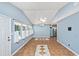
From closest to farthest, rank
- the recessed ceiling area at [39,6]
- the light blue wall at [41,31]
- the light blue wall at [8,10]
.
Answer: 1. the light blue wall at [8,10]
2. the recessed ceiling area at [39,6]
3. the light blue wall at [41,31]

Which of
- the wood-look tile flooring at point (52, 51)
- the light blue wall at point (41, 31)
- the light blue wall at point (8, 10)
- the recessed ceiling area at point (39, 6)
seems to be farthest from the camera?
the light blue wall at point (41, 31)

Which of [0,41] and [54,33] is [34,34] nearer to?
[54,33]

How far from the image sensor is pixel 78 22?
563cm

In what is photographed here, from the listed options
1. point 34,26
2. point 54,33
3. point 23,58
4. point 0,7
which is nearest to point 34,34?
point 34,26

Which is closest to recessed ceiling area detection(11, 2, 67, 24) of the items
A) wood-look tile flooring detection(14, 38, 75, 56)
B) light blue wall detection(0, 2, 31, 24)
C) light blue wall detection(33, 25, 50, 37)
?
light blue wall detection(0, 2, 31, 24)

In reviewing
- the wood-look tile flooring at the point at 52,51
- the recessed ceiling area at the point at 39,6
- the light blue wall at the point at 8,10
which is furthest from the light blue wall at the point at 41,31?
the light blue wall at the point at 8,10

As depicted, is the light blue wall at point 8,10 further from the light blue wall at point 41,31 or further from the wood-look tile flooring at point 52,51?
the light blue wall at point 41,31

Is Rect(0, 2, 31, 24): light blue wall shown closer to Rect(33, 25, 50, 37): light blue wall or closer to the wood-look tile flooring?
the wood-look tile flooring

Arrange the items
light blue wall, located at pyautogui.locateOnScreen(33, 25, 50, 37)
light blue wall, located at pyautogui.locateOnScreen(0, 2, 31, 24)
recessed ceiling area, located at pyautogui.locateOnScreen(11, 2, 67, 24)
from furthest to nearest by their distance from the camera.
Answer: light blue wall, located at pyautogui.locateOnScreen(33, 25, 50, 37)
recessed ceiling area, located at pyautogui.locateOnScreen(11, 2, 67, 24)
light blue wall, located at pyautogui.locateOnScreen(0, 2, 31, 24)

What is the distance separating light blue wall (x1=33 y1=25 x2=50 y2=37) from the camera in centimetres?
1921

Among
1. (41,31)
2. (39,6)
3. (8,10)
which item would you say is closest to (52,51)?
(39,6)

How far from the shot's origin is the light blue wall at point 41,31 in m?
19.2

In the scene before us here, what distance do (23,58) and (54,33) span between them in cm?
1915

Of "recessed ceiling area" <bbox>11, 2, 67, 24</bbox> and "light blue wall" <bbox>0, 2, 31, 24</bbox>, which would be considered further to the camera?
"recessed ceiling area" <bbox>11, 2, 67, 24</bbox>
